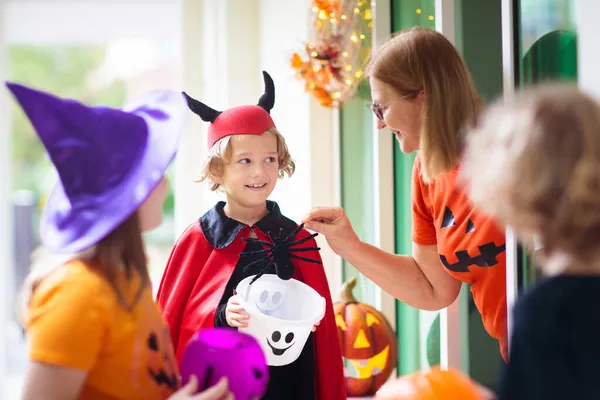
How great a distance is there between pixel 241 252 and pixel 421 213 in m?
0.57

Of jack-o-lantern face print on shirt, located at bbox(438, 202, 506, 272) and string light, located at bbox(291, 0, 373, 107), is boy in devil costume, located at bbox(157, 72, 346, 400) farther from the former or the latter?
string light, located at bbox(291, 0, 373, 107)

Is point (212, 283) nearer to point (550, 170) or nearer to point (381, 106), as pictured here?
point (381, 106)

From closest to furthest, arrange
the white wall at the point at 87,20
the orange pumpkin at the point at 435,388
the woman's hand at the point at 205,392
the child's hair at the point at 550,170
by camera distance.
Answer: the child's hair at the point at 550,170 < the orange pumpkin at the point at 435,388 < the woman's hand at the point at 205,392 < the white wall at the point at 87,20

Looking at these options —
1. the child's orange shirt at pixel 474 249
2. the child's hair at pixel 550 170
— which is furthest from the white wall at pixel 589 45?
the child's orange shirt at pixel 474 249

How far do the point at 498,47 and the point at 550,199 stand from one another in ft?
5.44

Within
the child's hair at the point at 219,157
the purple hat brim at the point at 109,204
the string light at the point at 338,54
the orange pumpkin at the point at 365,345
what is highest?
the string light at the point at 338,54

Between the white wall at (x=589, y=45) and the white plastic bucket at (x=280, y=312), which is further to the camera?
the white plastic bucket at (x=280, y=312)

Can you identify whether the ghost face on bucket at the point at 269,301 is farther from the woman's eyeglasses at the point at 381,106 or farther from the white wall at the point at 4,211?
the white wall at the point at 4,211

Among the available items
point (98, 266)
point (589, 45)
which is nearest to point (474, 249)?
point (589, 45)

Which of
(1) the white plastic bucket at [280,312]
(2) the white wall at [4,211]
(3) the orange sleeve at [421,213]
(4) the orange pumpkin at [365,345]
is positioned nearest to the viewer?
(1) the white plastic bucket at [280,312]

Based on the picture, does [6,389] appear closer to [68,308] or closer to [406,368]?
[406,368]

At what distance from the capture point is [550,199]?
3.53 ft

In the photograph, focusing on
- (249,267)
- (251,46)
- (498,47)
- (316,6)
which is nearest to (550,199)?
(249,267)

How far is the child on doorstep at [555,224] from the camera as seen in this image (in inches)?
41.7
